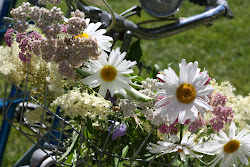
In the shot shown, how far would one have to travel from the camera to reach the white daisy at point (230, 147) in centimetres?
68

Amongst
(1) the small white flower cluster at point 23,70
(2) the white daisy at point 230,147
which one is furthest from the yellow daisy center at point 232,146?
(1) the small white flower cluster at point 23,70

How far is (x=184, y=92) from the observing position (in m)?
0.62

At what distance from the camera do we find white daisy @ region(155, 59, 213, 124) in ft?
2.05

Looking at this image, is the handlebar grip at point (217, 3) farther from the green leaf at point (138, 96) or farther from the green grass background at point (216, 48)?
the green grass background at point (216, 48)

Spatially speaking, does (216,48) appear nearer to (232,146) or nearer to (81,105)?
(232,146)

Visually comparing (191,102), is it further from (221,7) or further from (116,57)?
(221,7)

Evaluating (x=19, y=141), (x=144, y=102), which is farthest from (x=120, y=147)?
(x=19, y=141)

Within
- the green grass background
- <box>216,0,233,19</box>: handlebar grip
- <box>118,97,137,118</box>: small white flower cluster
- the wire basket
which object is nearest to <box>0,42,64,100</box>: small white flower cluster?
the wire basket

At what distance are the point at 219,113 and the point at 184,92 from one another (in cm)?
11

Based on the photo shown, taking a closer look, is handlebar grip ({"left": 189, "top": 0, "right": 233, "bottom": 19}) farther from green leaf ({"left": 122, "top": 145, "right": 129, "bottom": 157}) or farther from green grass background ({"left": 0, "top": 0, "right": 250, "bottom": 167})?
green grass background ({"left": 0, "top": 0, "right": 250, "bottom": 167})

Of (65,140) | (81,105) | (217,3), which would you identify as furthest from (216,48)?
(81,105)

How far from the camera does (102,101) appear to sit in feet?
2.14

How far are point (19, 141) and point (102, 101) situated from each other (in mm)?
1768

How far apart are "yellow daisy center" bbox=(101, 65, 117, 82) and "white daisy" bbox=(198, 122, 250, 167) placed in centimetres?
20
